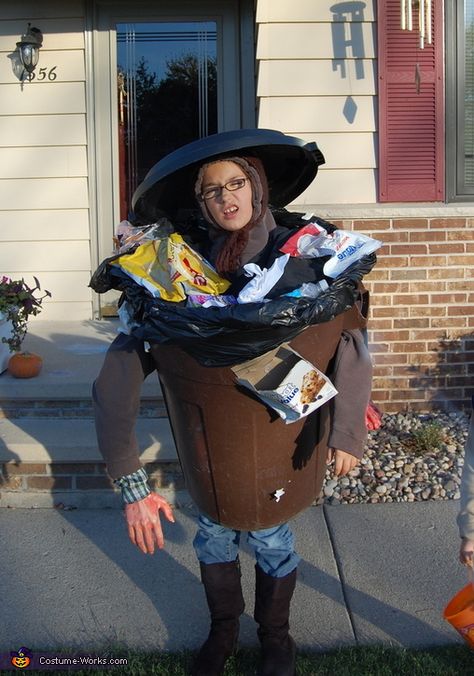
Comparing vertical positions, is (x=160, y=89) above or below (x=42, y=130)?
above

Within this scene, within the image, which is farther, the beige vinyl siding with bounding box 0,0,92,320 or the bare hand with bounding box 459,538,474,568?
the beige vinyl siding with bounding box 0,0,92,320

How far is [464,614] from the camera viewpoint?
236 cm

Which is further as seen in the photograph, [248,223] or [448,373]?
[448,373]

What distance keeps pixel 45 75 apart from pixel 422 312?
138 inches

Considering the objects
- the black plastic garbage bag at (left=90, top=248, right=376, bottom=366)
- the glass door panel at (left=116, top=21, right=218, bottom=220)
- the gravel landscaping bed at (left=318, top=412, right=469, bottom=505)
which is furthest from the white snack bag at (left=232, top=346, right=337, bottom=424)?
the glass door panel at (left=116, top=21, right=218, bottom=220)

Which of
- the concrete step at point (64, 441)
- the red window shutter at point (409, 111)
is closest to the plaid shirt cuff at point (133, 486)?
the concrete step at point (64, 441)

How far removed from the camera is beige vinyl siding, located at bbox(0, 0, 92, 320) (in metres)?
6.00

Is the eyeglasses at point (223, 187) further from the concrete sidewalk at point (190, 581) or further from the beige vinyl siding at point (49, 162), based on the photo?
the beige vinyl siding at point (49, 162)

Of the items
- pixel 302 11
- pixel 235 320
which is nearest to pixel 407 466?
pixel 235 320

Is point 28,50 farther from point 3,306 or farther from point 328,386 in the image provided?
point 328,386

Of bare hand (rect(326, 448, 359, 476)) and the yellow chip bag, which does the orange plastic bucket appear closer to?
bare hand (rect(326, 448, 359, 476))

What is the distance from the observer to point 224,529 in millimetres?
2438

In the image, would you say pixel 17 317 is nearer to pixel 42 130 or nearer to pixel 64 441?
pixel 64 441

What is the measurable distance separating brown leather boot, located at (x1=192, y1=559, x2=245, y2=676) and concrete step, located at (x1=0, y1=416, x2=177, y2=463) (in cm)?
150
